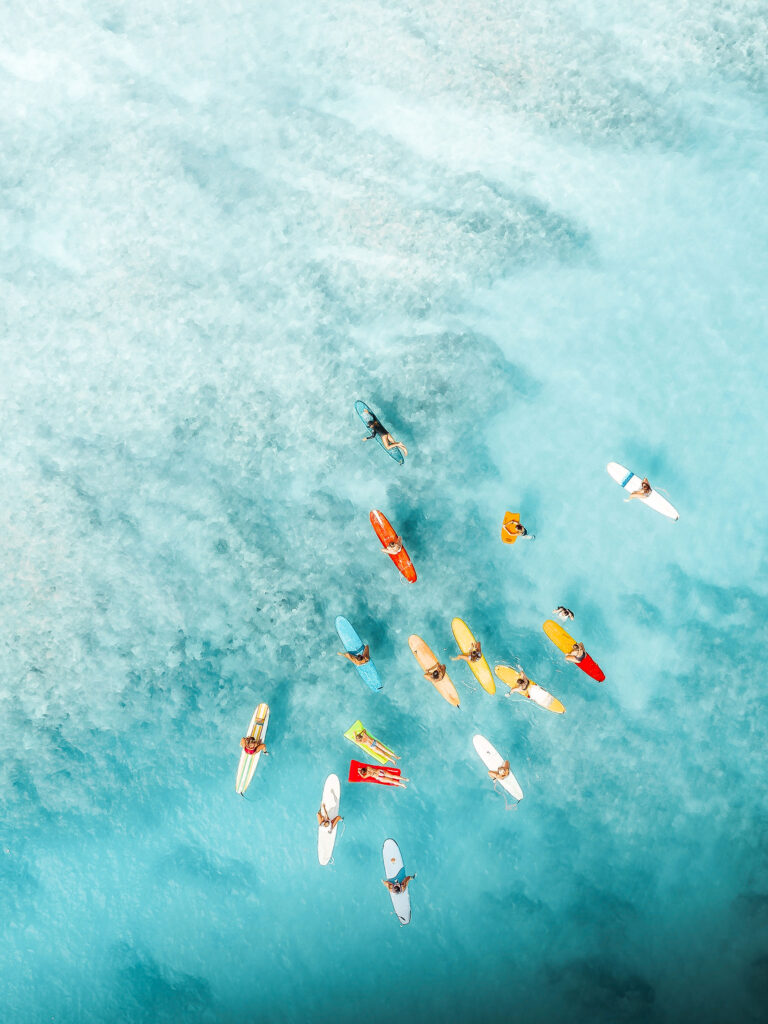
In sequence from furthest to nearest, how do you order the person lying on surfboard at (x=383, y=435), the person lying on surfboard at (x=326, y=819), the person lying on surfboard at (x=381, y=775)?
the person lying on surfboard at (x=381, y=775)
the person lying on surfboard at (x=326, y=819)
the person lying on surfboard at (x=383, y=435)

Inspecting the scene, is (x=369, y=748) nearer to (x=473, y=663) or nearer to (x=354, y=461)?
(x=473, y=663)

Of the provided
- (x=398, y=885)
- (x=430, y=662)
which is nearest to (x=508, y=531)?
(x=430, y=662)

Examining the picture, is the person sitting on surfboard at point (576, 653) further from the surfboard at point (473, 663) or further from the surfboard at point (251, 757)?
the surfboard at point (251, 757)

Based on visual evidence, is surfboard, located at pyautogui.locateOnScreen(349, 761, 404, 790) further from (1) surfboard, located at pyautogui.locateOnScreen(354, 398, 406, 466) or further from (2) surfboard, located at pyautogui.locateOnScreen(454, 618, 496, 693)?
(1) surfboard, located at pyautogui.locateOnScreen(354, 398, 406, 466)

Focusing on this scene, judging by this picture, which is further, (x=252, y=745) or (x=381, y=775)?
(x=381, y=775)

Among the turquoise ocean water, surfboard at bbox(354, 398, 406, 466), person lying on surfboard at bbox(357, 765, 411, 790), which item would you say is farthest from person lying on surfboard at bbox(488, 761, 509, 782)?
surfboard at bbox(354, 398, 406, 466)

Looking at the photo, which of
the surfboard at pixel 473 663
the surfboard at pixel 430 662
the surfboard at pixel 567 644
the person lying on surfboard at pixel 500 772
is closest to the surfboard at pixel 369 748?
the surfboard at pixel 430 662

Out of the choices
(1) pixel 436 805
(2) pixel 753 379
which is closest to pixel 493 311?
(2) pixel 753 379
